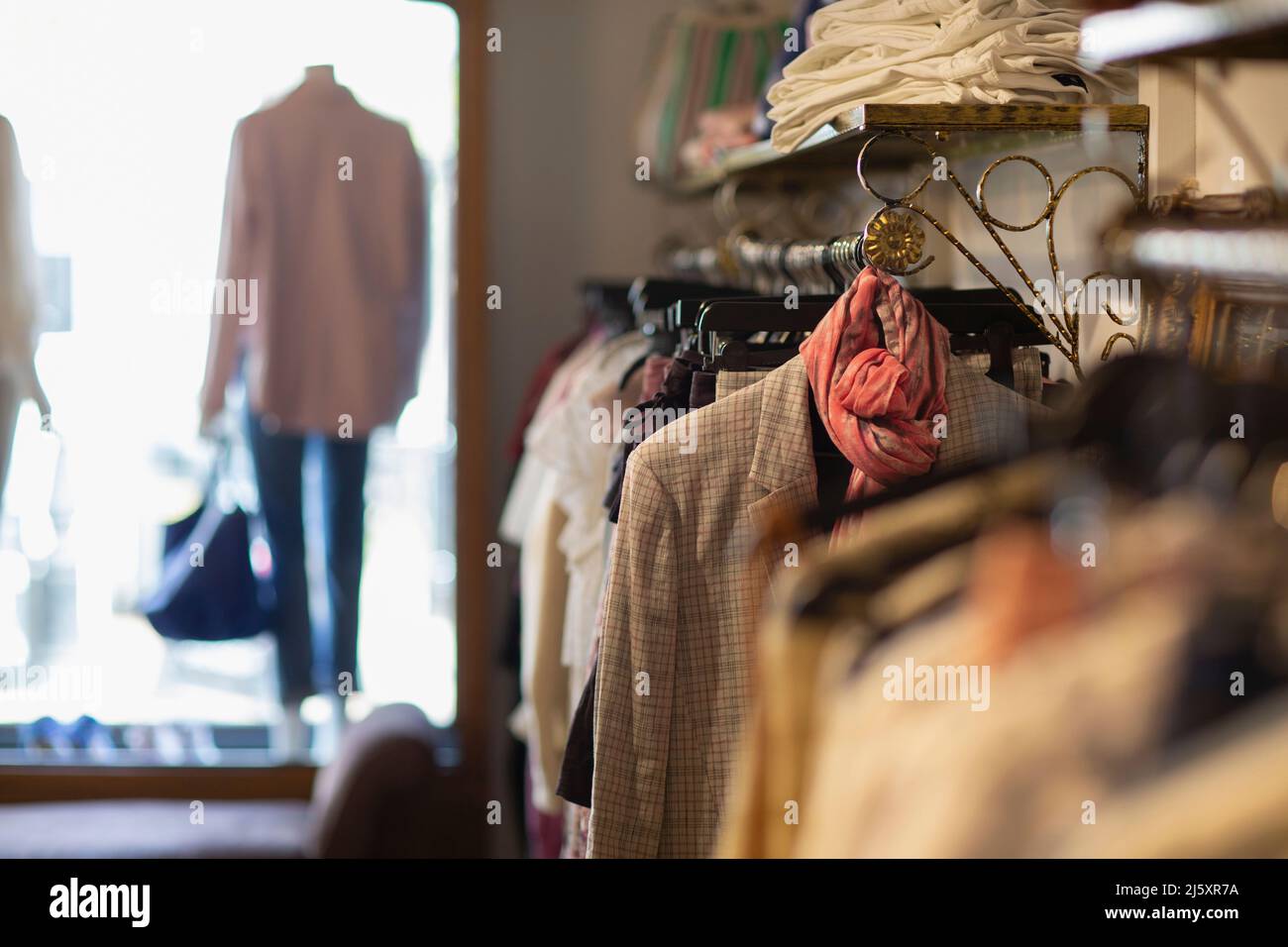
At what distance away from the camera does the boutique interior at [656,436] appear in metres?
0.59

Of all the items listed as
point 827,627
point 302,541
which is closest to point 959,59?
point 827,627

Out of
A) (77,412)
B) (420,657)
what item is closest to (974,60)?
(420,657)

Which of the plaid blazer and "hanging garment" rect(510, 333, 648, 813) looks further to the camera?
"hanging garment" rect(510, 333, 648, 813)

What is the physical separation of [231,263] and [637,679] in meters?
1.56

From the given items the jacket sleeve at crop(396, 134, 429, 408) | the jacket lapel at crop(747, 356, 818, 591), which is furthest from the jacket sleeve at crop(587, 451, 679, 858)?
the jacket sleeve at crop(396, 134, 429, 408)

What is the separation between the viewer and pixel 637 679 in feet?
4.09

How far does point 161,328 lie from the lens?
246 centimetres

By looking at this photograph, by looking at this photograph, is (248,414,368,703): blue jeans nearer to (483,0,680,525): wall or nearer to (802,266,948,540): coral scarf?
(483,0,680,525): wall

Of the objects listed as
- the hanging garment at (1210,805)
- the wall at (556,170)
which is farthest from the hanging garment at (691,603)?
the wall at (556,170)

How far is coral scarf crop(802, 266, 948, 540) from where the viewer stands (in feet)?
3.70

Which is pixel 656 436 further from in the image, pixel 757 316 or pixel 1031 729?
pixel 1031 729

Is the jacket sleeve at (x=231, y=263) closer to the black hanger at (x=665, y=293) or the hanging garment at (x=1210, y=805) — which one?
the black hanger at (x=665, y=293)

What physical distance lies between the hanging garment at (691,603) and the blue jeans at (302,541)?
55.5 inches

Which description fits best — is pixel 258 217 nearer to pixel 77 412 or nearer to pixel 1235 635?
pixel 77 412
